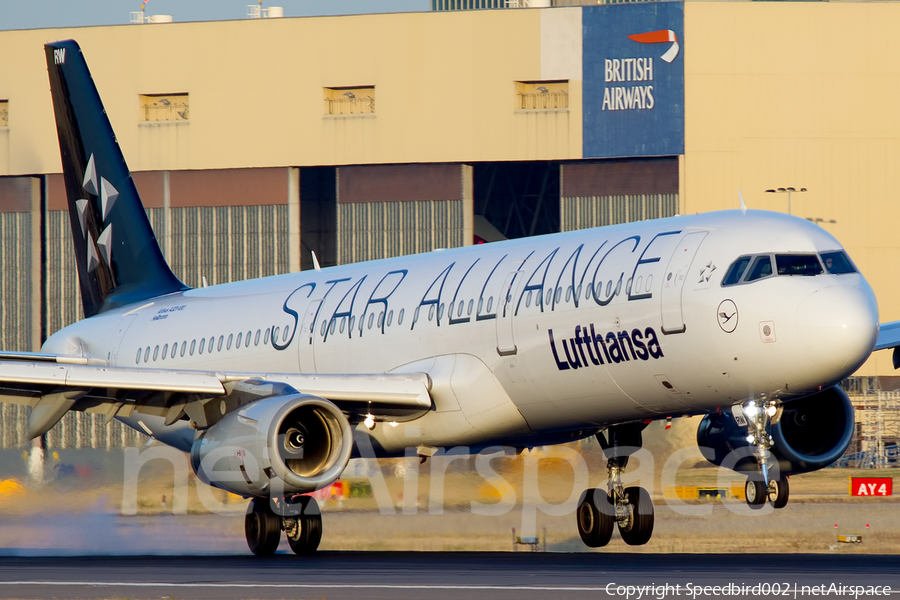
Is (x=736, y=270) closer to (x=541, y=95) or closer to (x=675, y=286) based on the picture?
(x=675, y=286)

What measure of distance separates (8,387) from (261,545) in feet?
16.0

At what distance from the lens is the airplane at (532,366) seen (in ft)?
59.2

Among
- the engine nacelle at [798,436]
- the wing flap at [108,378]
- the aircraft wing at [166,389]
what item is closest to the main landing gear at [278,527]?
the aircraft wing at [166,389]

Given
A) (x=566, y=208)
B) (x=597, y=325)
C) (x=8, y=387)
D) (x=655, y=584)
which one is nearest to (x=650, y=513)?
(x=597, y=325)

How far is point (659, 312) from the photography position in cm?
1884

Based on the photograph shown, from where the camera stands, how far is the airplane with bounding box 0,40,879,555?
18.0 metres

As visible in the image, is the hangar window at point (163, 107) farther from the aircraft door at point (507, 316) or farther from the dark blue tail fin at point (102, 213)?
the aircraft door at point (507, 316)

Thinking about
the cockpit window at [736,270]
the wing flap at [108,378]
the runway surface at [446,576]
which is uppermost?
the cockpit window at [736,270]

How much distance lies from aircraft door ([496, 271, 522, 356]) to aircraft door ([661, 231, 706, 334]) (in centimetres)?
294

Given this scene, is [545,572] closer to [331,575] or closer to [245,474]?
[331,575]

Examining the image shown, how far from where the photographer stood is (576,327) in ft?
65.5

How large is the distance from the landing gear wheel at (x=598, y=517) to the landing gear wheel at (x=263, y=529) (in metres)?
5.28

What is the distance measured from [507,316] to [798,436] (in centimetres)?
585

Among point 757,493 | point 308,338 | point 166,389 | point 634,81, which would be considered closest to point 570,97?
point 634,81
